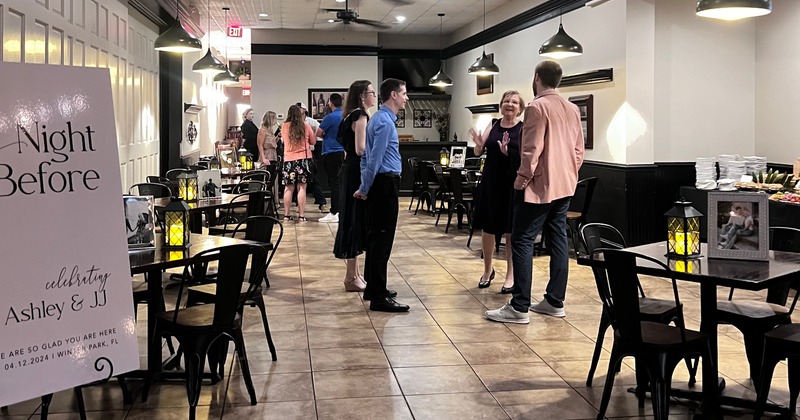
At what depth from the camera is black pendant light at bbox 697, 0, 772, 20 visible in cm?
480

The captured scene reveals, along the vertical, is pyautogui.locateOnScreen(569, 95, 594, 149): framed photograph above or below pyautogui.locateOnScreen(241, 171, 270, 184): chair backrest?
above

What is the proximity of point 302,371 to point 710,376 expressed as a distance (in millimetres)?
2020

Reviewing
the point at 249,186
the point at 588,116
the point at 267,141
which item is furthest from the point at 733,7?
the point at 267,141

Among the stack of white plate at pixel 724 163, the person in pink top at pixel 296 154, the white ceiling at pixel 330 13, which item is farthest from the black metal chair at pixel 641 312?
the white ceiling at pixel 330 13

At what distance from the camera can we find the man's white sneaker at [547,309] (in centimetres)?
538

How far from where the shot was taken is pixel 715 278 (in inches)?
122

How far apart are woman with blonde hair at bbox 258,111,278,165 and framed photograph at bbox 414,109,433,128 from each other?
4.99 meters

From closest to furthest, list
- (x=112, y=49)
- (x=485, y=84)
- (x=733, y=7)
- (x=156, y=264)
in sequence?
(x=156, y=264) < (x=733, y=7) < (x=112, y=49) < (x=485, y=84)

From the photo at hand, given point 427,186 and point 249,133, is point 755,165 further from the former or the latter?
point 249,133

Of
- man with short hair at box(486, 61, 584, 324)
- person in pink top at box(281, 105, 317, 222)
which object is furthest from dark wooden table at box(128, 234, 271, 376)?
person in pink top at box(281, 105, 317, 222)

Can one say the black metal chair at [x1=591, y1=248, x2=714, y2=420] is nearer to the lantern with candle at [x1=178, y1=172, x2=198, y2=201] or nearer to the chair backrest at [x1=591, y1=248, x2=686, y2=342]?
the chair backrest at [x1=591, y1=248, x2=686, y2=342]

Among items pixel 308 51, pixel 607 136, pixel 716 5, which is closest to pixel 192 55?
pixel 308 51

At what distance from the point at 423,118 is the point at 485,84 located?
3.12m

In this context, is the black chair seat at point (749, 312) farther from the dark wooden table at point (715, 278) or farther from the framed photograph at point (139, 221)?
the framed photograph at point (139, 221)
